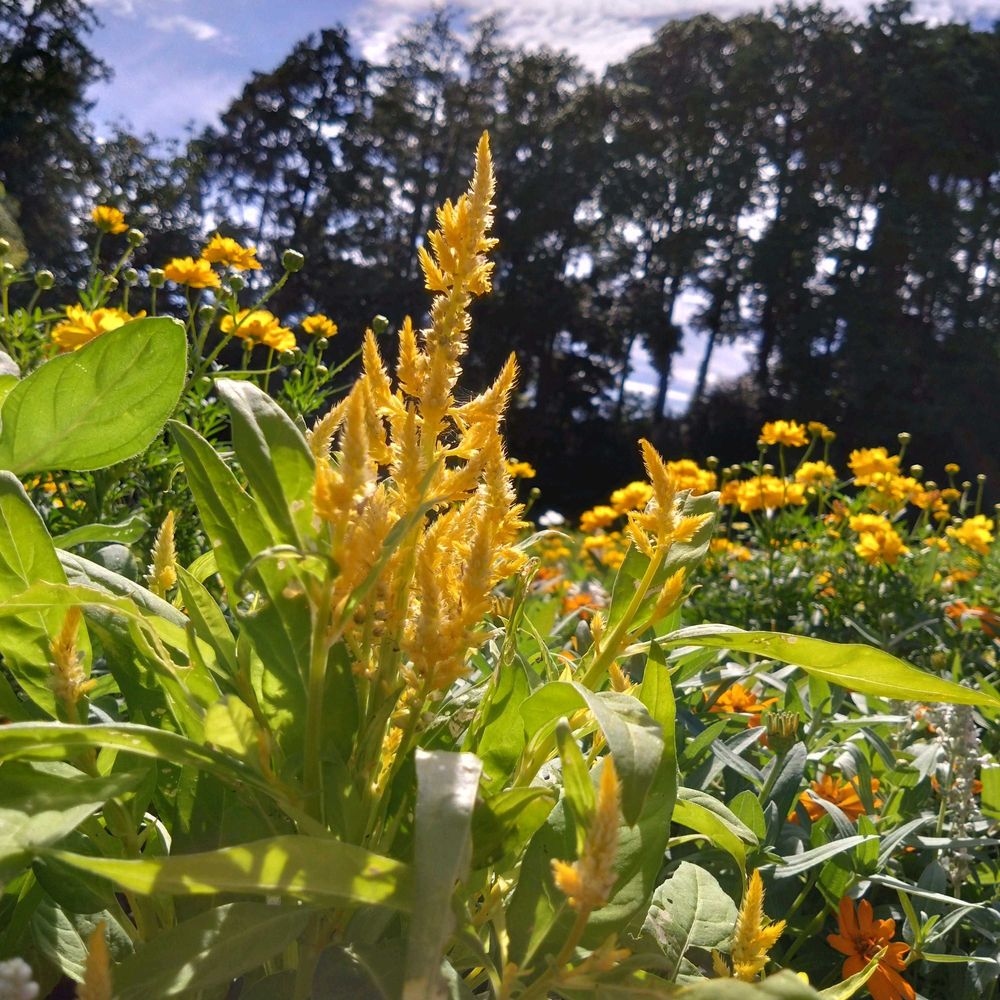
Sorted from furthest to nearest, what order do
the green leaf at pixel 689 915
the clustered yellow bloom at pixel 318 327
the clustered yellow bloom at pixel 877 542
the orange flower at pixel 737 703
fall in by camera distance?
1. the clustered yellow bloom at pixel 877 542
2. the clustered yellow bloom at pixel 318 327
3. the orange flower at pixel 737 703
4. the green leaf at pixel 689 915

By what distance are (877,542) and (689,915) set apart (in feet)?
9.24

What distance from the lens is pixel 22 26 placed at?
1658 cm

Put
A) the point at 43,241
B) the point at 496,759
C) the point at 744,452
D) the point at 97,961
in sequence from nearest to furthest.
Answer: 1. the point at 97,961
2. the point at 496,759
3. the point at 43,241
4. the point at 744,452

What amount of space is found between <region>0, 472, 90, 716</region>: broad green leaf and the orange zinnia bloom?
0.70 meters

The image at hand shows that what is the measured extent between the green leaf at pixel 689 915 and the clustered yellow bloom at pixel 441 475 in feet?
0.85

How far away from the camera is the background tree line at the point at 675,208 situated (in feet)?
61.6

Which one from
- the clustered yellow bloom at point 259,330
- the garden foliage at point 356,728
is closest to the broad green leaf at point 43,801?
the garden foliage at point 356,728

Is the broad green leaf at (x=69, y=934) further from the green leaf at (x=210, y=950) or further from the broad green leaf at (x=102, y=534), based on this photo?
the broad green leaf at (x=102, y=534)

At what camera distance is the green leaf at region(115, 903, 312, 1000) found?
0.45m

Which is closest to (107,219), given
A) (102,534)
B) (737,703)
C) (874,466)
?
(102,534)

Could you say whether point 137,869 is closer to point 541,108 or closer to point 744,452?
point 744,452

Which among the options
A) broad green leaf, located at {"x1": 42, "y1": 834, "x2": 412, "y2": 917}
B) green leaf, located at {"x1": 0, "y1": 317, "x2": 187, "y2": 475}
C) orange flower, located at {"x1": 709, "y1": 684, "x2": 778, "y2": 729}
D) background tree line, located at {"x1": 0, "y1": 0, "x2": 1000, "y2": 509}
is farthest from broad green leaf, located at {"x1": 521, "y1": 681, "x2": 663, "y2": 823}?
background tree line, located at {"x1": 0, "y1": 0, "x2": 1000, "y2": 509}

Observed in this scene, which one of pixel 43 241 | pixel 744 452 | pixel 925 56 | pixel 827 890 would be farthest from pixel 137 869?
pixel 925 56

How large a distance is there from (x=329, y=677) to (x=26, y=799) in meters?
0.17
